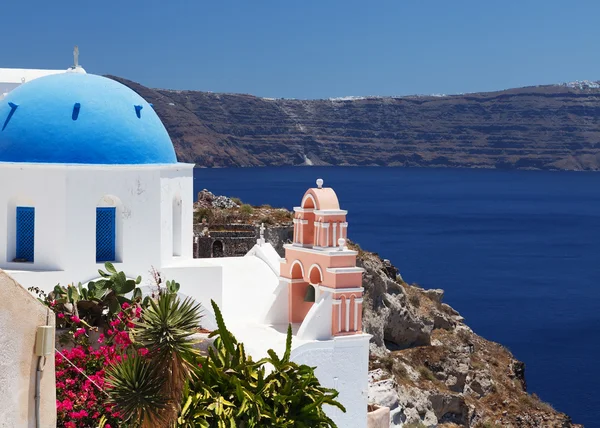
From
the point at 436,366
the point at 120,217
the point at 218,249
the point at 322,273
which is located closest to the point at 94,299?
the point at 120,217

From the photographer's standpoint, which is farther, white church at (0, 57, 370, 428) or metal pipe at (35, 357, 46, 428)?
white church at (0, 57, 370, 428)

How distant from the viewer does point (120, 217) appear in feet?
58.6

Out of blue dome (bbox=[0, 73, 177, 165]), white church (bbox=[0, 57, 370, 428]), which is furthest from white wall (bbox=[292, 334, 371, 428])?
blue dome (bbox=[0, 73, 177, 165])

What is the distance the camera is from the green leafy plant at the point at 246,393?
14.3 metres

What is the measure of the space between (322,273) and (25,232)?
5.72 meters

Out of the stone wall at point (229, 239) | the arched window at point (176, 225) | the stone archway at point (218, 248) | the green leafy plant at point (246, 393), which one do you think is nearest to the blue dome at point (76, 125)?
the arched window at point (176, 225)

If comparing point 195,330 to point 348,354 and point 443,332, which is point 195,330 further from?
point 443,332

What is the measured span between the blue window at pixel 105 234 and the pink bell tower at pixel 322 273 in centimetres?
392

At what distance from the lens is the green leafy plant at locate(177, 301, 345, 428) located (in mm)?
14266

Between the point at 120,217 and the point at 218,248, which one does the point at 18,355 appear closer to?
the point at 120,217

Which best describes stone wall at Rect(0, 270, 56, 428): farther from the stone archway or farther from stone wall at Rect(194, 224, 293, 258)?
the stone archway

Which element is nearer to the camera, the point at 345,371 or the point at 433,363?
the point at 345,371

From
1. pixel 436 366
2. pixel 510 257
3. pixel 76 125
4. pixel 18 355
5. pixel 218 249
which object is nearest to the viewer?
pixel 18 355

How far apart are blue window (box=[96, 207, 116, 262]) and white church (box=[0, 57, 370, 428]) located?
0.02m
